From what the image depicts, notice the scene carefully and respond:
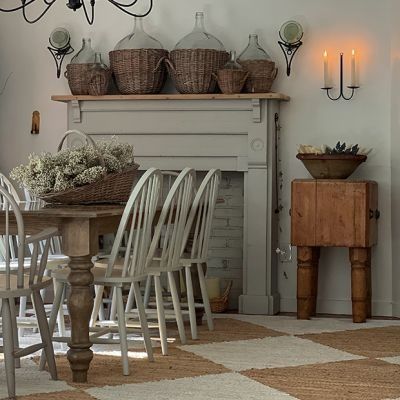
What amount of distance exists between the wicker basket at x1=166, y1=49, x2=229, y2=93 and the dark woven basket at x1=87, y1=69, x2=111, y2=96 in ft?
1.40

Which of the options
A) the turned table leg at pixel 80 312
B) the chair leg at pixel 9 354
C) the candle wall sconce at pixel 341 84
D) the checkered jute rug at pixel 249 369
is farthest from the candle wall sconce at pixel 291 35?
the chair leg at pixel 9 354

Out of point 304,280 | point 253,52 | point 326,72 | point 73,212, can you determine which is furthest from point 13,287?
point 326,72

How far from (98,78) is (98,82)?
0.03 meters

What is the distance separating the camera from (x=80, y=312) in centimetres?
403

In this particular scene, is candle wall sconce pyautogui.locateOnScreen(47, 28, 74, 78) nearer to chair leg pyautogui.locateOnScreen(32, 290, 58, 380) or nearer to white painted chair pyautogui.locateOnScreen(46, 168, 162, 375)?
white painted chair pyautogui.locateOnScreen(46, 168, 162, 375)

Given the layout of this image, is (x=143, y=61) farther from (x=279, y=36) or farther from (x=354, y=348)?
(x=354, y=348)

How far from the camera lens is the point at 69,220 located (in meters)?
3.96

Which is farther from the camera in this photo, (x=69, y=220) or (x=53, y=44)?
(x=53, y=44)

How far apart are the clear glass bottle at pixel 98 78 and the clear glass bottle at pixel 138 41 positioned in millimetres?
150

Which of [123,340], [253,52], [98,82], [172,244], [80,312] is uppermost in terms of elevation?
[253,52]

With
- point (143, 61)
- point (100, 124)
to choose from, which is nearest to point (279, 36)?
point (143, 61)

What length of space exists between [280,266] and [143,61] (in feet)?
5.22

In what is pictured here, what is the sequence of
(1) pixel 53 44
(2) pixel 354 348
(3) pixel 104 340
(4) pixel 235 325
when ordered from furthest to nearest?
(1) pixel 53 44, (4) pixel 235 325, (2) pixel 354 348, (3) pixel 104 340

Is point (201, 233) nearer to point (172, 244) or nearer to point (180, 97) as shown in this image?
point (172, 244)
